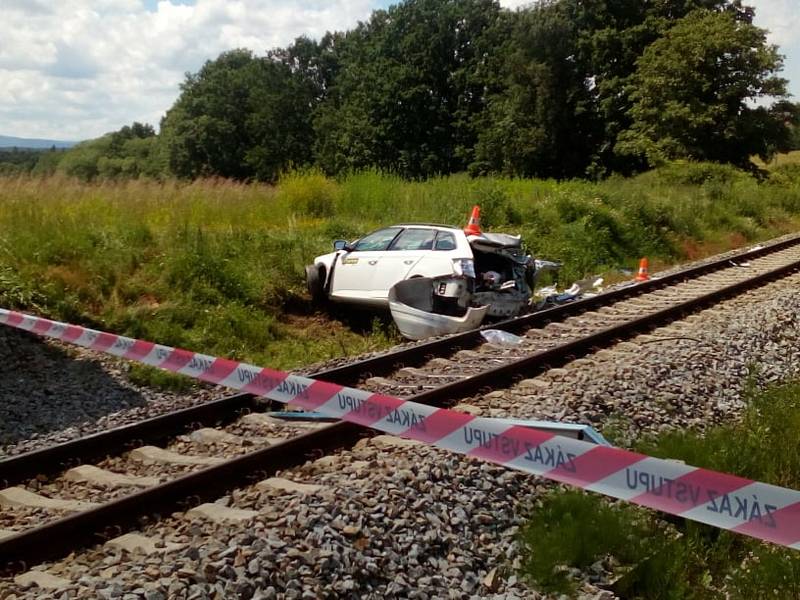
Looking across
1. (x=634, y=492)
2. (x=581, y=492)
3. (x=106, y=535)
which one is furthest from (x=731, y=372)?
(x=106, y=535)

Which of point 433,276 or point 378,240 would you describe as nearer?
point 433,276

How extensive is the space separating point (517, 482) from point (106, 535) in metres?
2.42

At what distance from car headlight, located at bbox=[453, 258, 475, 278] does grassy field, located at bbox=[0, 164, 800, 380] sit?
164 cm

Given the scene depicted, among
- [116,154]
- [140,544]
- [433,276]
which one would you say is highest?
[116,154]

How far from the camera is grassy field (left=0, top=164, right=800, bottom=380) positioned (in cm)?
1104

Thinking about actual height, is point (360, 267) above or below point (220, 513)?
above

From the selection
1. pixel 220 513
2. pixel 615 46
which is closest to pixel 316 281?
pixel 220 513

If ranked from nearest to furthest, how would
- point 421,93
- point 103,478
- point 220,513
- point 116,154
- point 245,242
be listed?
1. point 220,513
2. point 103,478
3. point 245,242
4. point 421,93
5. point 116,154

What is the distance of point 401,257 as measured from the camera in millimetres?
11617

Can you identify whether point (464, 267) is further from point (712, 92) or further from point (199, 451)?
point (712, 92)

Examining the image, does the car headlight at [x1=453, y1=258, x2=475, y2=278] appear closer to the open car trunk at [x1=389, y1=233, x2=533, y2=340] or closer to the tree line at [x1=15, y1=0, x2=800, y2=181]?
the open car trunk at [x1=389, y1=233, x2=533, y2=340]

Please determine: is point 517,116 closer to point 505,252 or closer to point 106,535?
point 505,252

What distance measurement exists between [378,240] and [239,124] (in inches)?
2613

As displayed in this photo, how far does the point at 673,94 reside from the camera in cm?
4347
